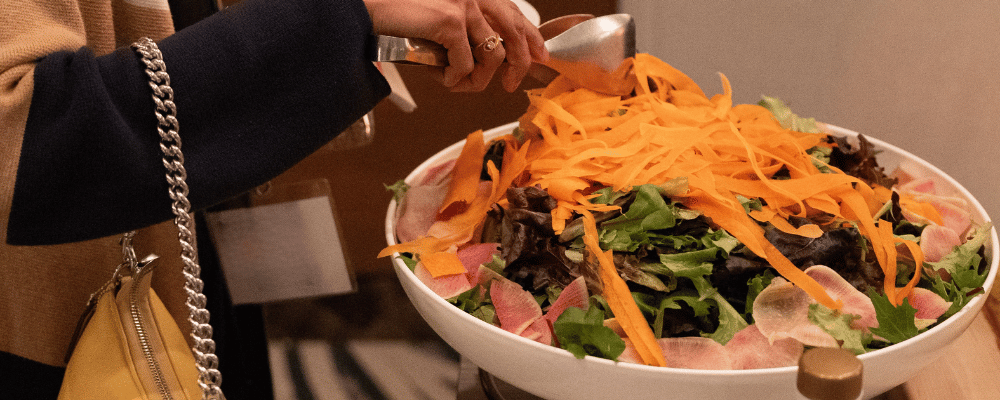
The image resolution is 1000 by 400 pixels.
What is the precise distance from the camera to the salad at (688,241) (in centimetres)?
53

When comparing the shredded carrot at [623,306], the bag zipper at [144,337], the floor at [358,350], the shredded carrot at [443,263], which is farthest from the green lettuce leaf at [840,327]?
the bag zipper at [144,337]

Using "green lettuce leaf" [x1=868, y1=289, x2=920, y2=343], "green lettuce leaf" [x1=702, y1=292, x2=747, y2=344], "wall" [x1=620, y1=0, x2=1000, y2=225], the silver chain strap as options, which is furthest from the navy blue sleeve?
"wall" [x1=620, y1=0, x2=1000, y2=225]

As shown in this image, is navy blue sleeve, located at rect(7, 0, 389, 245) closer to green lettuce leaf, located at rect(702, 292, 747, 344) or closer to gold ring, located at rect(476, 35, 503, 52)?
gold ring, located at rect(476, 35, 503, 52)

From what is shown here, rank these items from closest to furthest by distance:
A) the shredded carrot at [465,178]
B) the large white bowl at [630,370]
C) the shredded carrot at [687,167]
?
the large white bowl at [630,370] → the shredded carrot at [687,167] → the shredded carrot at [465,178]

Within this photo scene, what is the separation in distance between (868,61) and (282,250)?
968mm

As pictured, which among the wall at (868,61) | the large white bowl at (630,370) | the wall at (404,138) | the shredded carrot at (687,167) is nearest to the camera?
the large white bowl at (630,370)

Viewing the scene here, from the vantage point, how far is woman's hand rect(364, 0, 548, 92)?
618 millimetres

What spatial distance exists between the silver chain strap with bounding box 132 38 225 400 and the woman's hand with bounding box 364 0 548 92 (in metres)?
0.20

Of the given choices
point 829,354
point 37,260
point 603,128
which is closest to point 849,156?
point 603,128

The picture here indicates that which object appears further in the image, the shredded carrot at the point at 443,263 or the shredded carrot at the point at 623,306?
the shredded carrot at the point at 443,263

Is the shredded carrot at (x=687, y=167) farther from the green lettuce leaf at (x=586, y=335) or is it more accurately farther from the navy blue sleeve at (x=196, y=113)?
the navy blue sleeve at (x=196, y=113)

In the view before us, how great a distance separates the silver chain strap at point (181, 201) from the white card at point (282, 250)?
1.18ft

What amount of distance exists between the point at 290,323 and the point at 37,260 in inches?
15.3

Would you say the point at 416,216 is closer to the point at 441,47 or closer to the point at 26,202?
the point at 441,47
